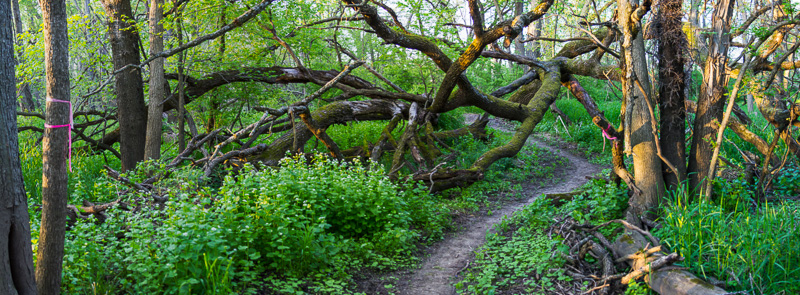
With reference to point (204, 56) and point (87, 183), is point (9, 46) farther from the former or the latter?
point (204, 56)

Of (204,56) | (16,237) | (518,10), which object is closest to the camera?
(16,237)

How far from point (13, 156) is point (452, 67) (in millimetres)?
6063

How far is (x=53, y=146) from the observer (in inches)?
116

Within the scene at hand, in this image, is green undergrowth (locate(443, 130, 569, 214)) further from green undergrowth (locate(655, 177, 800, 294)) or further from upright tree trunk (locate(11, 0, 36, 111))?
upright tree trunk (locate(11, 0, 36, 111))

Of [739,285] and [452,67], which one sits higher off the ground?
[452,67]

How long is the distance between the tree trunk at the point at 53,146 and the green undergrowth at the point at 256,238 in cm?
18

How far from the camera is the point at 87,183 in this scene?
689 centimetres

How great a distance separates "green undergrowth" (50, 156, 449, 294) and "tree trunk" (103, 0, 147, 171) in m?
1.98

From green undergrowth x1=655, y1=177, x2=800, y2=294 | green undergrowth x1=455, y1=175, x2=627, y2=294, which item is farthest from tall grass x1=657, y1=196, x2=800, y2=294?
green undergrowth x1=455, y1=175, x2=627, y2=294

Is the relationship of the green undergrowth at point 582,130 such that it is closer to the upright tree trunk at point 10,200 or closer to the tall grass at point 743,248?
the tall grass at point 743,248

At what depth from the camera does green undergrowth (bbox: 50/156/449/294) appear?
3.21 metres

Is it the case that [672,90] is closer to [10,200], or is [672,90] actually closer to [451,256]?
[451,256]

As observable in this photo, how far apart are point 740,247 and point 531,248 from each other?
1.84 metres

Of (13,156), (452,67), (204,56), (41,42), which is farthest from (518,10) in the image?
(13,156)
